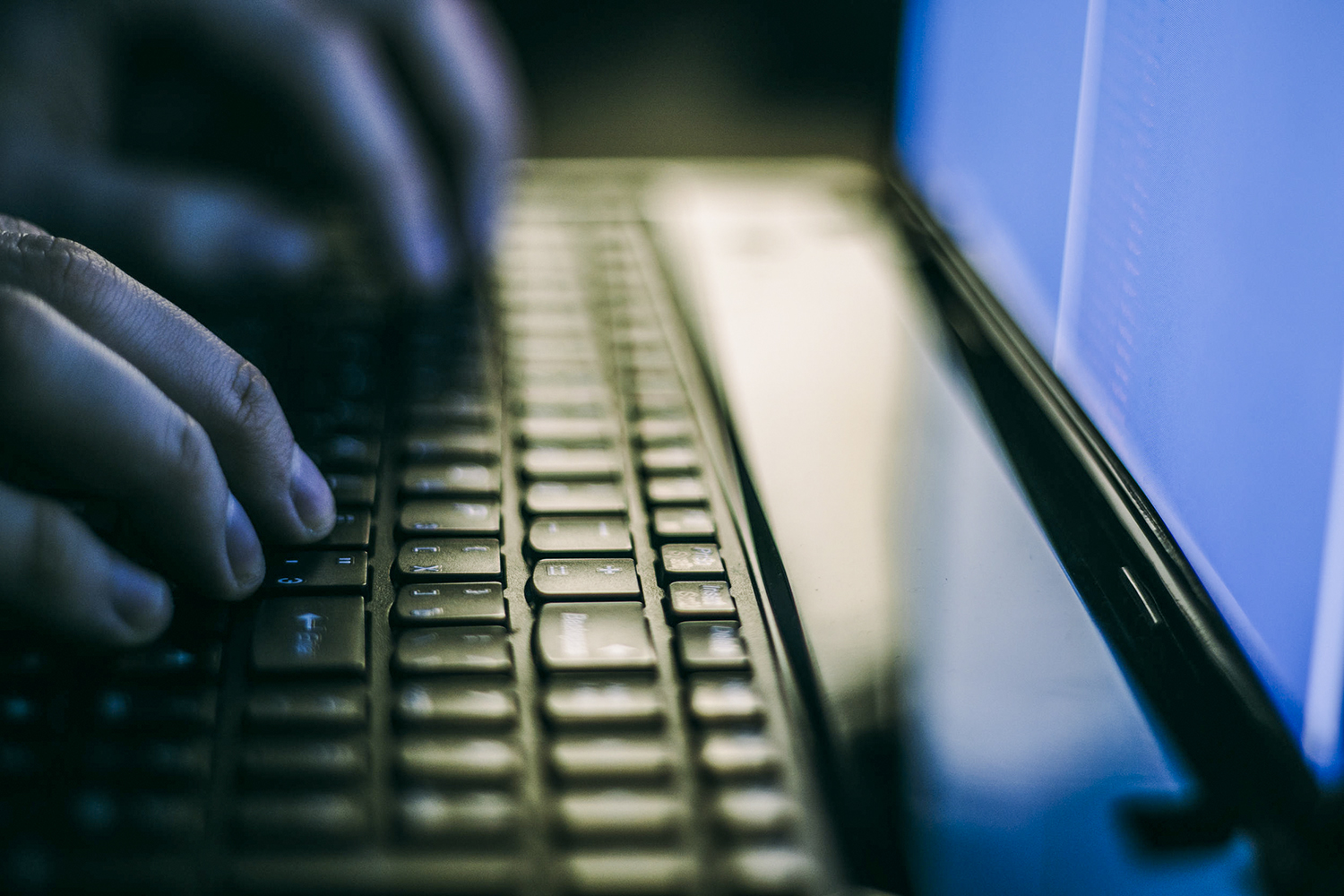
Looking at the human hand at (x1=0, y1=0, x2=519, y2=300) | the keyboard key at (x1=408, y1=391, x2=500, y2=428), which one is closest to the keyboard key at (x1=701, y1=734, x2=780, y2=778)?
the keyboard key at (x1=408, y1=391, x2=500, y2=428)

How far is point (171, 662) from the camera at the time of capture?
273mm

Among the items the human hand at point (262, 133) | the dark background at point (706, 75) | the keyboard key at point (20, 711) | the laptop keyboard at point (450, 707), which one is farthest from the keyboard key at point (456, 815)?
the dark background at point (706, 75)

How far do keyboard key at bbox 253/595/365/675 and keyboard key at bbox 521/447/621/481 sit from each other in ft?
0.31

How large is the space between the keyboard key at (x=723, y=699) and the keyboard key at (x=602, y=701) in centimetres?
1

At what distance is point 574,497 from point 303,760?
0.14 meters

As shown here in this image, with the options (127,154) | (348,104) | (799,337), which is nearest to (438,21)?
(348,104)

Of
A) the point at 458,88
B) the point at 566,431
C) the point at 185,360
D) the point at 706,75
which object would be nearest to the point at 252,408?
the point at 185,360

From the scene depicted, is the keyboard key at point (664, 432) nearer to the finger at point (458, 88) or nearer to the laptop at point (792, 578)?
the laptop at point (792, 578)

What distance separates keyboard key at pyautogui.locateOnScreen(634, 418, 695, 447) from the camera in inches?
16.0

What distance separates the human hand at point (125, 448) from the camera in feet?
0.88

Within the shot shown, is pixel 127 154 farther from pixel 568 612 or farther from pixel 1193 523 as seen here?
pixel 1193 523

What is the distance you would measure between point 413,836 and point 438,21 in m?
0.58

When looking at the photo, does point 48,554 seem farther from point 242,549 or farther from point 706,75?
point 706,75

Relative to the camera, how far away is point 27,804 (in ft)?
0.75
